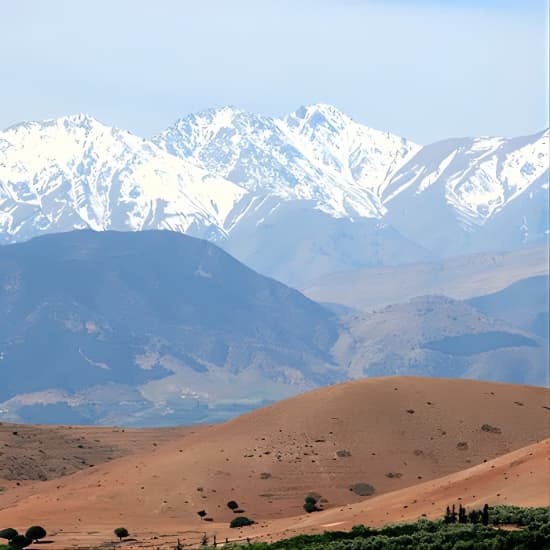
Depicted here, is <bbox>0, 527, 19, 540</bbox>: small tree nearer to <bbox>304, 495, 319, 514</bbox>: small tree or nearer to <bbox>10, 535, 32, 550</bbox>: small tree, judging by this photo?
<bbox>10, 535, 32, 550</bbox>: small tree

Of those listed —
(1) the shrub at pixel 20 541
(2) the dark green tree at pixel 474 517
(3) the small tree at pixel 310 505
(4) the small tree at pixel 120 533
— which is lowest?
(2) the dark green tree at pixel 474 517

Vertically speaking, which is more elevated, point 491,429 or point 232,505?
point 491,429

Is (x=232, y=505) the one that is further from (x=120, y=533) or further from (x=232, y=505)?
(x=120, y=533)

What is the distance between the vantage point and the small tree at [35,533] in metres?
84.2

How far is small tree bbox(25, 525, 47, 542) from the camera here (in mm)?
84169

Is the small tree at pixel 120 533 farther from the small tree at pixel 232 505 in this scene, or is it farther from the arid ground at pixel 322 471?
the small tree at pixel 232 505

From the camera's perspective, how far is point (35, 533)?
277ft

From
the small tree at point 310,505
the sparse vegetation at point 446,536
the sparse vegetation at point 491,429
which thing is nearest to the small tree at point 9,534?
the sparse vegetation at point 446,536

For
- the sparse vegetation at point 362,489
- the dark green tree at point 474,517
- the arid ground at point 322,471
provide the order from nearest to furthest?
the dark green tree at point 474,517 → the arid ground at point 322,471 → the sparse vegetation at point 362,489

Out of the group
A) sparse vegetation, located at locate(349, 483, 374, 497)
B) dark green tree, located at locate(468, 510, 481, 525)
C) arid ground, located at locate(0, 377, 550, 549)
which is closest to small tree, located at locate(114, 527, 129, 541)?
arid ground, located at locate(0, 377, 550, 549)

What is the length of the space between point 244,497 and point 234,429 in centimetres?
1835

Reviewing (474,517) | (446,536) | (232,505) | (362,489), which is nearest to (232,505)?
(232,505)

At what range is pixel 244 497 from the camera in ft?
340

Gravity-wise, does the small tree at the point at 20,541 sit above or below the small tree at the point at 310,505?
below
